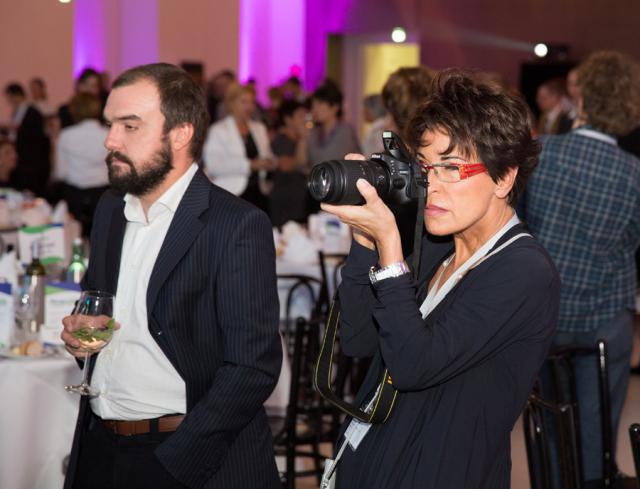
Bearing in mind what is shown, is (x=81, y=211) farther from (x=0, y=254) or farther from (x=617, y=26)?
(x=617, y=26)

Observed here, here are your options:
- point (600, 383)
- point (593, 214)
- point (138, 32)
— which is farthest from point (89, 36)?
point (600, 383)

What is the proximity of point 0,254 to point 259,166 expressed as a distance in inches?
150

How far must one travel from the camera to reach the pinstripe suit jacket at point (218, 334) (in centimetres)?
215

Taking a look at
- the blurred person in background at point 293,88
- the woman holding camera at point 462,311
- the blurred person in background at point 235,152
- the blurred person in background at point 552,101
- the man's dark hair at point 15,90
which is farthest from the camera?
the blurred person in background at point 293,88

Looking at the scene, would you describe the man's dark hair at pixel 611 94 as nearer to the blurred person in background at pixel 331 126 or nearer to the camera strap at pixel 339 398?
the camera strap at pixel 339 398

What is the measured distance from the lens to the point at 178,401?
7.32 feet

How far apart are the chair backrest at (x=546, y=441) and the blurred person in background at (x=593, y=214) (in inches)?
A: 41.6

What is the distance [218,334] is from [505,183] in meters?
0.77

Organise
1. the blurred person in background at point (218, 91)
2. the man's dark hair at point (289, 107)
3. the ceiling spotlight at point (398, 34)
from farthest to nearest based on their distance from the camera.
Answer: the ceiling spotlight at point (398, 34) < the blurred person in background at point (218, 91) < the man's dark hair at point (289, 107)

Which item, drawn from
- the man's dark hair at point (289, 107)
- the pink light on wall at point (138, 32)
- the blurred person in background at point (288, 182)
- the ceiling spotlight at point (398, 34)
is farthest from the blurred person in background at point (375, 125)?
the ceiling spotlight at point (398, 34)

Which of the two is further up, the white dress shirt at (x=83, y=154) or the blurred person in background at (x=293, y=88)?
the blurred person in background at (x=293, y=88)

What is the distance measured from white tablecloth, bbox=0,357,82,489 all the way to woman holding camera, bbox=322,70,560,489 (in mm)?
1401

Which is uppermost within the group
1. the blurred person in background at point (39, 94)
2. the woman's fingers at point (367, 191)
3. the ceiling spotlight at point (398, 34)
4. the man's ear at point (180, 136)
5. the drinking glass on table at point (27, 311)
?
the ceiling spotlight at point (398, 34)

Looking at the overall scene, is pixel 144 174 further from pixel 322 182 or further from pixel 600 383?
pixel 600 383
